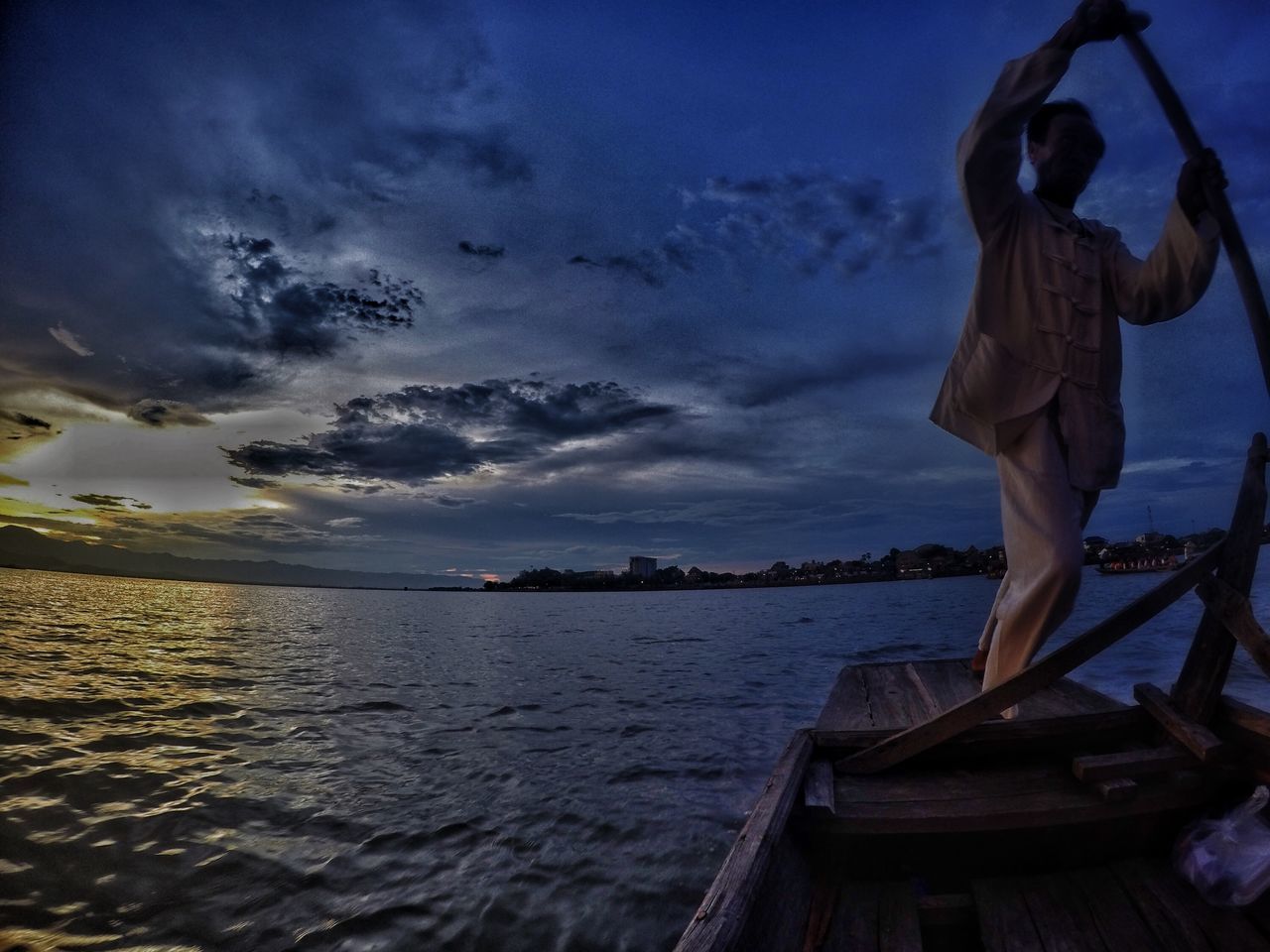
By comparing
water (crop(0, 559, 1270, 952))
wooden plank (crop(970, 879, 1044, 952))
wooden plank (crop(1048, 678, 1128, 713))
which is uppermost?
wooden plank (crop(970, 879, 1044, 952))

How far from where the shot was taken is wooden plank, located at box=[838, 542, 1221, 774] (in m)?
2.80

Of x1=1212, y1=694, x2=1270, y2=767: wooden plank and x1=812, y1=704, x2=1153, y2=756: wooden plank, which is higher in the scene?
x1=1212, y1=694, x2=1270, y2=767: wooden plank

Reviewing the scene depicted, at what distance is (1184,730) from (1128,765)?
37cm

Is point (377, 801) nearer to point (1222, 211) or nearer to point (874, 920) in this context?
point (874, 920)

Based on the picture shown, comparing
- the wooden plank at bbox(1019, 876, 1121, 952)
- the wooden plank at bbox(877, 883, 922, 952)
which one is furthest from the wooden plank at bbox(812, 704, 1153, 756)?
the wooden plank at bbox(877, 883, 922, 952)

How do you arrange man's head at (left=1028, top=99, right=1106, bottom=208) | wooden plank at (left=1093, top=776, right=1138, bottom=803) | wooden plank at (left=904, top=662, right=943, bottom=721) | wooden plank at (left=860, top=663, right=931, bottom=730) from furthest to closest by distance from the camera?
wooden plank at (left=904, top=662, right=943, bottom=721), wooden plank at (left=860, top=663, right=931, bottom=730), man's head at (left=1028, top=99, right=1106, bottom=208), wooden plank at (left=1093, top=776, right=1138, bottom=803)

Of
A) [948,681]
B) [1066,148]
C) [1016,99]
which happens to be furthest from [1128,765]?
[948,681]

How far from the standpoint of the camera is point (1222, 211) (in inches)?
106

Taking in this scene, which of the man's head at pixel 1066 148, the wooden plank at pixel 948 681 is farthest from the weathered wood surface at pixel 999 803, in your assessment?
A: the man's head at pixel 1066 148

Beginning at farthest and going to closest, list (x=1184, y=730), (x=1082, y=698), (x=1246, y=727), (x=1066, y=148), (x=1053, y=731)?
(x=1082, y=698) → (x=1066, y=148) → (x=1053, y=731) → (x=1184, y=730) → (x=1246, y=727)

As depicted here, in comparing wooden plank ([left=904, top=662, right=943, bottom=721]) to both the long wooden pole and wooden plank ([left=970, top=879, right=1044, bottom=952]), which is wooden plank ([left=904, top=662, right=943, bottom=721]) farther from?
the long wooden pole

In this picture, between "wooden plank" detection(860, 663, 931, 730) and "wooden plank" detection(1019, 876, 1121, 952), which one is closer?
"wooden plank" detection(1019, 876, 1121, 952)

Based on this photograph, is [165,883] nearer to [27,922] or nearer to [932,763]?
[27,922]

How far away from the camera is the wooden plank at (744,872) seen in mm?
1594
